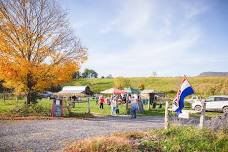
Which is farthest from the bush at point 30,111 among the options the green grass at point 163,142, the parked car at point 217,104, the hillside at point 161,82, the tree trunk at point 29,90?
the hillside at point 161,82

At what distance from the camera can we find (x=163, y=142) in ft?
40.7

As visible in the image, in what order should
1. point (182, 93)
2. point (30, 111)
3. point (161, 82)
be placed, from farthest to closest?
point (161, 82)
point (30, 111)
point (182, 93)

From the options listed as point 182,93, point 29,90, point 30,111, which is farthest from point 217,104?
point 182,93

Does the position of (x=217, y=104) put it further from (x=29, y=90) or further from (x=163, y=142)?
(x=163, y=142)

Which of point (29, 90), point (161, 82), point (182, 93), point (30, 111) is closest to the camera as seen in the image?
point (182, 93)

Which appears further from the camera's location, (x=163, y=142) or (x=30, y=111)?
(x=30, y=111)

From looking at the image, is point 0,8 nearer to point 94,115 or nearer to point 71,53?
point 71,53

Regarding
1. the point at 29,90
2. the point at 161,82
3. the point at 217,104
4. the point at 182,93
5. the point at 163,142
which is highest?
the point at 161,82

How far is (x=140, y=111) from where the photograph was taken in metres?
34.1

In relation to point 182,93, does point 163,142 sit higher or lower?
lower

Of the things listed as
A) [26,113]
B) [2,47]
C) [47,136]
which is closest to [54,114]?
[26,113]

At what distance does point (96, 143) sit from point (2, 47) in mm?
17381

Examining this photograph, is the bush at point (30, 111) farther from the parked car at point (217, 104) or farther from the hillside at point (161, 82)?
the hillside at point (161, 82)

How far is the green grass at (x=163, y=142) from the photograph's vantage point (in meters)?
11.1
